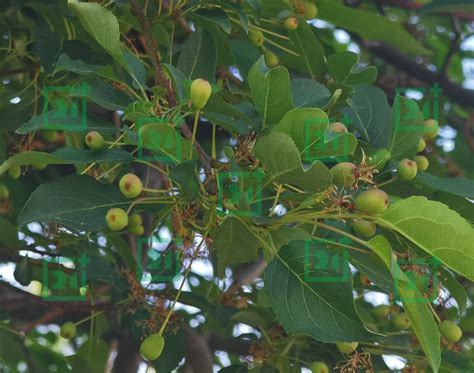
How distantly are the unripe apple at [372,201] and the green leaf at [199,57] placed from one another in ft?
1.51

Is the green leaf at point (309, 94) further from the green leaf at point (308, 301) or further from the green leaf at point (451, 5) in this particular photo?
the green leaf at point (451, 5)

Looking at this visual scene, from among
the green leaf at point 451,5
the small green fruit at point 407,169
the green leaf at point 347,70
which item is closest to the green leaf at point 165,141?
the small green fruit at point 407,169

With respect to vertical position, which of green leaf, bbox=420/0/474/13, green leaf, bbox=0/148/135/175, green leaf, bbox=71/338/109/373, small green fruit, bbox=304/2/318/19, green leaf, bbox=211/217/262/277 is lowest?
green leaf, bbox=71/338/109/373

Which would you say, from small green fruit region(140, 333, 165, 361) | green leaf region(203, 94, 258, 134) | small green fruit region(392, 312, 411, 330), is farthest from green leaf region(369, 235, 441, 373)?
small green fruit region(392, 312, 411, 330)

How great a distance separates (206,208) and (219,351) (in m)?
1.17

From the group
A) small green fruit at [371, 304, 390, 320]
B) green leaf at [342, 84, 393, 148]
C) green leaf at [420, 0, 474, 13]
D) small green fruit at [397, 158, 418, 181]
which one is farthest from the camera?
green leaf at [420, 0, 474, 13]

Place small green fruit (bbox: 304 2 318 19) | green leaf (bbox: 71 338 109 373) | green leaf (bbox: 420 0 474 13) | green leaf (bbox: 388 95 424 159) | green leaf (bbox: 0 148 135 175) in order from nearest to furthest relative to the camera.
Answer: green leaf (bbox: 0 148 135 175)
green leaf (bbox: 388 95 424 159)
small green fruit (bbox: 304 2 318 19)
green leaf (bbox: 71 338 109 373)
green leaf (bbox: 420 0 474 13)

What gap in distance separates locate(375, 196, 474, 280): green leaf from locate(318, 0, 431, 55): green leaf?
0.84 meters

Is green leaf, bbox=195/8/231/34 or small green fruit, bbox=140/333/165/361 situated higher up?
green leaf, bbox=195/8/231/34

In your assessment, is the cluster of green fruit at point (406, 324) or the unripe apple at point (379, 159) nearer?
the unripe apple at point (379, 159)

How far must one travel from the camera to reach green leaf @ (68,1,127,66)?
1313mm

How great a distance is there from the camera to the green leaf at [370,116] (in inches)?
63.7

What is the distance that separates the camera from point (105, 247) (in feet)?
7.00

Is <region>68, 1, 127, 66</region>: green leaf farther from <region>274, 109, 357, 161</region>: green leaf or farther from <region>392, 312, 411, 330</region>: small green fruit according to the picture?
<region>392, 312, 411, 330</region>: small green fruit
